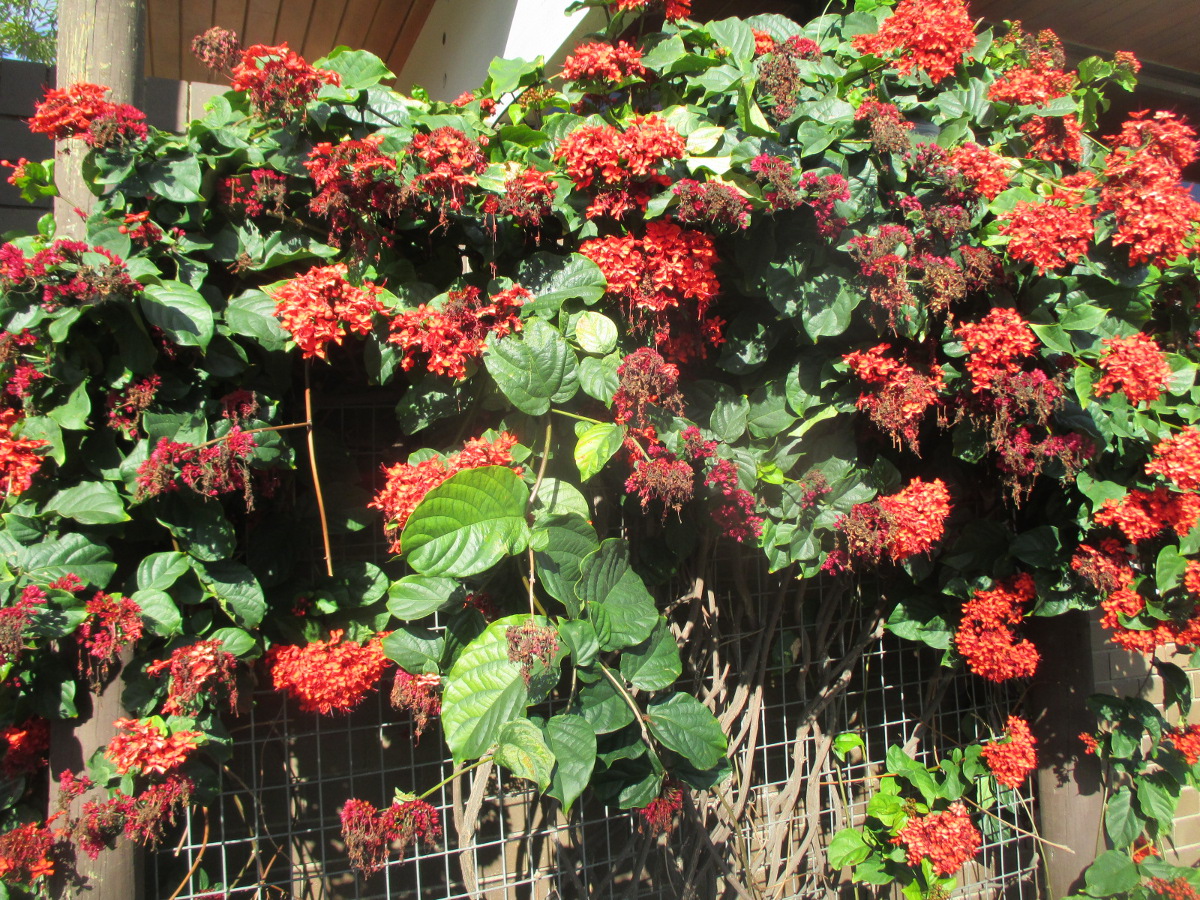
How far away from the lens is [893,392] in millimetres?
1561

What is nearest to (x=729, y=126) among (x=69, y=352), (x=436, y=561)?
(x=436, y=561)

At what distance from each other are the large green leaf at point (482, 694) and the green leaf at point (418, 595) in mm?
113

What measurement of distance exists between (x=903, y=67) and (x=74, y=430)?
5.77ft

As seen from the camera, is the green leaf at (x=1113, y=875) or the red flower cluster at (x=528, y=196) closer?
the red flower cluster at (x=528, y=196)

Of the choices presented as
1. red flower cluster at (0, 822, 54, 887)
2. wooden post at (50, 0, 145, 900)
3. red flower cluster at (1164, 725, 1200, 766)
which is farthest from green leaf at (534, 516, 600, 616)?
red flower cluster at (1164, 725, 1200, 766)

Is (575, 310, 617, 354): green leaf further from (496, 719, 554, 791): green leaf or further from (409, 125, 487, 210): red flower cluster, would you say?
(496, 719, 554, 791): green leaf

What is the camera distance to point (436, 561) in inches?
49.8

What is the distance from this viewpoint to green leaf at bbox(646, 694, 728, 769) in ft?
4.83

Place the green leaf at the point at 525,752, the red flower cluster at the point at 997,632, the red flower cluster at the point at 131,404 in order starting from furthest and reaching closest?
the red flower cluster at the point at 997,632
the red flower cluster at the point at 131,404
the green leaf at the point at 525,752

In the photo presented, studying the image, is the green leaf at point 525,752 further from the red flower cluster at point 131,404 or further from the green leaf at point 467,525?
the red flower cluster at point 131,404

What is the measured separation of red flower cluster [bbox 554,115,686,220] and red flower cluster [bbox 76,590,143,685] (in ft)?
3.45

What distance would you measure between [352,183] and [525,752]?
99cm

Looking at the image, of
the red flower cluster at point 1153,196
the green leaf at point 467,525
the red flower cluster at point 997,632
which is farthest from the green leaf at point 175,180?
the red flower cluster at point 997,632

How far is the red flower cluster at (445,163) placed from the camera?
134cm
